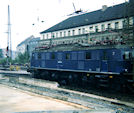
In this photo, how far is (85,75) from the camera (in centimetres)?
1697

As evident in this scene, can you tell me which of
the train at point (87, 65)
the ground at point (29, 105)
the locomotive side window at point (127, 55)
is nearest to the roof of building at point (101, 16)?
the train at point (87, 65)

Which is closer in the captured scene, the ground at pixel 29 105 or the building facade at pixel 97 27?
the ground at pixel 29 105

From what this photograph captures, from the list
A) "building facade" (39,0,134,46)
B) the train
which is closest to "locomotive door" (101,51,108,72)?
the train

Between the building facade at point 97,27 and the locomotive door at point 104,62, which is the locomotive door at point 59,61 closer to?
the locomotive door at point 104,62

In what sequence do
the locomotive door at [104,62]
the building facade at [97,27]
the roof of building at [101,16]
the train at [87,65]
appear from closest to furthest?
1. the train at [87,65]
2. the locomotive door at [104,62]
3. the building facade at [97,27]
4. the roof of building at [101,16]

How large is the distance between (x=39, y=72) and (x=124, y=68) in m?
12.8

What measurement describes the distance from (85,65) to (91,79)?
5.15 ft

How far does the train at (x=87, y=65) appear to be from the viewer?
13.7 meters

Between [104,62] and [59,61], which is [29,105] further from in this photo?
[59,61]

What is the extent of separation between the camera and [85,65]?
16.6m

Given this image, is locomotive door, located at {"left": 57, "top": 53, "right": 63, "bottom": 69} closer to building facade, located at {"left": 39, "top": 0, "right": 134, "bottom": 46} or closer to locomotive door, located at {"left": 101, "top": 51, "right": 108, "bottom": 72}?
locomotive door, located at {"left": 101, "top": 51, "right": 108, "bottom": 72}

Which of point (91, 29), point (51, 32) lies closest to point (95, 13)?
point (91, 29)

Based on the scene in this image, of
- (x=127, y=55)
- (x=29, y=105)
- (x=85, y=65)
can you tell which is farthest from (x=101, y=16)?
(x=29, y=105)

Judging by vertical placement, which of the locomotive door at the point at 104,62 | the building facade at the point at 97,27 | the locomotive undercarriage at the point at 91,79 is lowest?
the locomotive undercarriage at the point at 91,79
